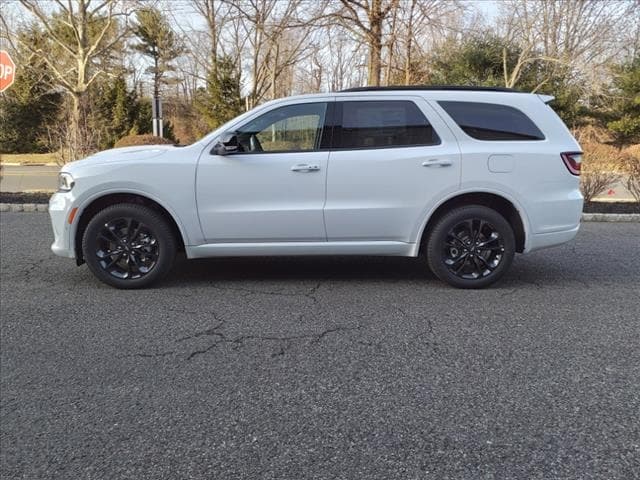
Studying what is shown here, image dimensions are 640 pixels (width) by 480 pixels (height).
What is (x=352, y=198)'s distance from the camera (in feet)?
16.4

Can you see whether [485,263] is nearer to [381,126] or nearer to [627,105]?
[381,126]

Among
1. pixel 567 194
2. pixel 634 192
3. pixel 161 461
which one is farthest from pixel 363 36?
pixel 161 461

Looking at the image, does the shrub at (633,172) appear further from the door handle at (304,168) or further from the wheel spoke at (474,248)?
the door handle at (304,168)

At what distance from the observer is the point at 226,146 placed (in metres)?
4.95

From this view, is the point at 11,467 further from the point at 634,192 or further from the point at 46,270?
the point at 634,192

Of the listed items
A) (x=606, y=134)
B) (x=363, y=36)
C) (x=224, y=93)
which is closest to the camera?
(x=363, y=36)

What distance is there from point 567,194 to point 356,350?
2805 mm

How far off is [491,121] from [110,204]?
3.77 meters

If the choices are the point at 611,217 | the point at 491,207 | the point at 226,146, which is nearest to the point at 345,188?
the point at 226,146

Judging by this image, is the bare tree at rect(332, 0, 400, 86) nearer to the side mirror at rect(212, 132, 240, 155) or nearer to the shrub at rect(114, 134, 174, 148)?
the shrub at rect(114, 134, 174, 148)

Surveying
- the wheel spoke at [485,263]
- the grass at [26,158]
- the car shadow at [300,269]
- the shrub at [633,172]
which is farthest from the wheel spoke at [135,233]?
the grass at [26,158]

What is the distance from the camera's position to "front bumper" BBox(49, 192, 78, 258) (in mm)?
5012

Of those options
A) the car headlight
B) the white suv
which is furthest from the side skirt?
the car headlight

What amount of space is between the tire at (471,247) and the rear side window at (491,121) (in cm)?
72
